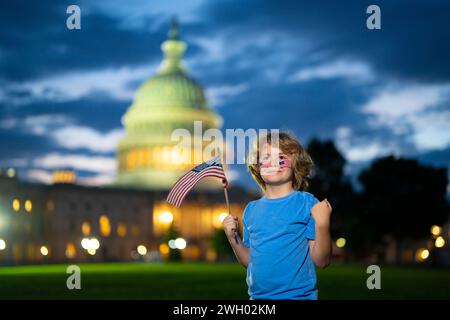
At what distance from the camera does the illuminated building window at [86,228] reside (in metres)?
112

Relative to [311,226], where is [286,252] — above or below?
below

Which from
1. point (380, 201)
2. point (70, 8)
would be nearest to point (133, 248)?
point (380, 201)

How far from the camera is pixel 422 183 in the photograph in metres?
78.6

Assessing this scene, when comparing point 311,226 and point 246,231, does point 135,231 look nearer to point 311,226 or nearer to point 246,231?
point 246,231

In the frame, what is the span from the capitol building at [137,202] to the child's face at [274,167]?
7661 cm

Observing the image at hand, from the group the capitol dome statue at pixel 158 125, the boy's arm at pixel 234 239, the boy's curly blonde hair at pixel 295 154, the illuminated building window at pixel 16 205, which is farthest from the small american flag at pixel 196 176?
the capitol dome statue at pixel 158 125

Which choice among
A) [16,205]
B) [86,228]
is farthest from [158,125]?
[16,205]

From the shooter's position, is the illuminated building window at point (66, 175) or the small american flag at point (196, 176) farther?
the illuminated building window at point (66, 175)

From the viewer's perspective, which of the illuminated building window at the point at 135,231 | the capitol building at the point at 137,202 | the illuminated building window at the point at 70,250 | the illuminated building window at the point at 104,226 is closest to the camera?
the capitol building at the point at 137,202

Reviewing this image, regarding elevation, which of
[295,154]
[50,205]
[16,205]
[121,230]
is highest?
[50,205]

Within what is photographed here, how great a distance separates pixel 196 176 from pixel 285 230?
229 cm

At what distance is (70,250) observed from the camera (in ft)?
352

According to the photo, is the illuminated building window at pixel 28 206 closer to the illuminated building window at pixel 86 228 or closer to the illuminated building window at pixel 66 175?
the illuminated building window at pixel 86 228
